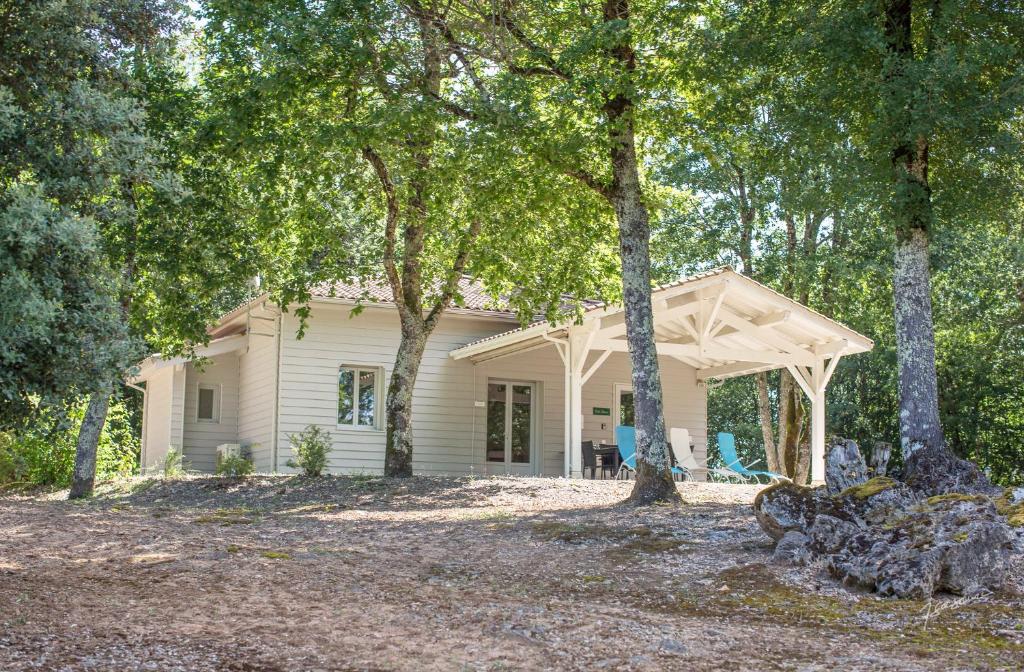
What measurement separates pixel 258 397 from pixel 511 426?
203 inches

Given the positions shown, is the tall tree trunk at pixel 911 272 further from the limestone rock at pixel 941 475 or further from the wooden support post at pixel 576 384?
the wooden support post at pixel 576 384

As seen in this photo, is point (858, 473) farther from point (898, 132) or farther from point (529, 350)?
point (529, 350)

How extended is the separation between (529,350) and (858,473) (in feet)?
40.3

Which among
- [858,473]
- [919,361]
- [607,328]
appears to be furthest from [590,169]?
[858,473]

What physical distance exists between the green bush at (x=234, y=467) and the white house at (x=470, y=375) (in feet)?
3.53

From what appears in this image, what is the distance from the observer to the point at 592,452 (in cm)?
1881

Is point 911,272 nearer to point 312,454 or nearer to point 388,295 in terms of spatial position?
point 312,454

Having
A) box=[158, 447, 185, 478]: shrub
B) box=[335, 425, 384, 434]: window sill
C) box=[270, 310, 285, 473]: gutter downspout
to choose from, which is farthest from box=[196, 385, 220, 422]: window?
box=[335, 425, 384, 434]: window sill

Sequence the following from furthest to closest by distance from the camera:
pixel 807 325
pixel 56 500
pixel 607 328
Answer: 1. pixel 807 325
2. pixel 607 328
3. pixel 56 500

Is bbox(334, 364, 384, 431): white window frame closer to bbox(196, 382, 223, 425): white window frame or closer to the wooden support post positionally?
bbox(196, 382, 223, 425): white window frame

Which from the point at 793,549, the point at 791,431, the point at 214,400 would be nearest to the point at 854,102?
the point at 793,549

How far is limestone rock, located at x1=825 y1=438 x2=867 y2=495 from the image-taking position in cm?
858

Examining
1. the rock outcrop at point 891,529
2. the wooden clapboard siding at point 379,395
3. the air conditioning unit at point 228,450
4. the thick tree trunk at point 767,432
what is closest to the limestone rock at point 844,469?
the rock outcrop at point 891,529

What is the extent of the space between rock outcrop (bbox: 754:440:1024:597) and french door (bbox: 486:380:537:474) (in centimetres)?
1232
